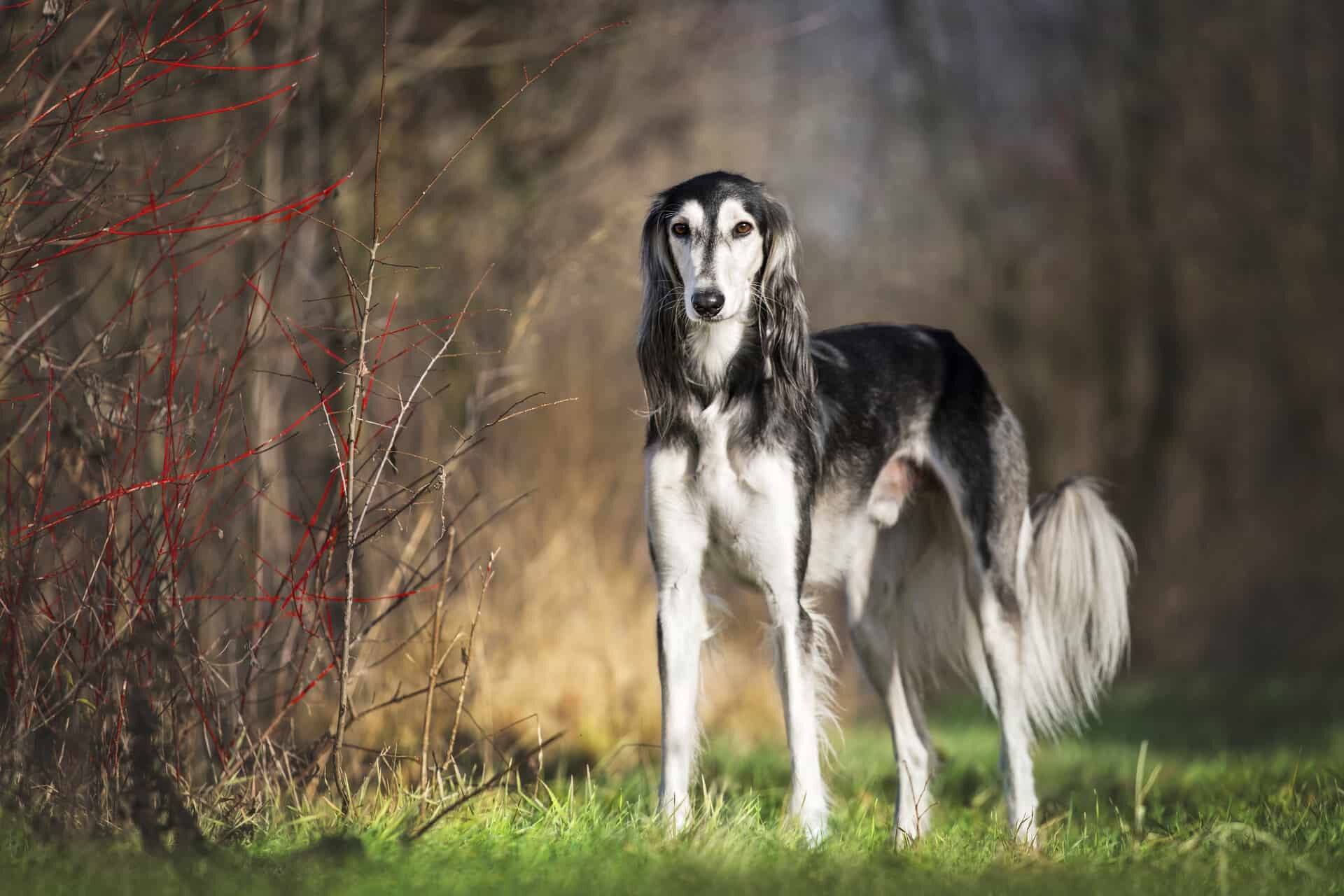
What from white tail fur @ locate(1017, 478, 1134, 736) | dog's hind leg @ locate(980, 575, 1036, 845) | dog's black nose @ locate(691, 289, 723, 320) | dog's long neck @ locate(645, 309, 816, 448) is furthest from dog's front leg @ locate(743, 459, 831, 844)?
white tail fur @ locate(1017, 478, 1134, 736)

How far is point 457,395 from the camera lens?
7625mm

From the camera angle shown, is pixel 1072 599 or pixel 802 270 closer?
pixel 802 270

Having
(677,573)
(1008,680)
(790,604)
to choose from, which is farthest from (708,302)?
(1008,680)

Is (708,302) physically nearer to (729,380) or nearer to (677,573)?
(729,380)

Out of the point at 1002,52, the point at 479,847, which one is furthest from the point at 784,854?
the point at 1002,52

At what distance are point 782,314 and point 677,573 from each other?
0.83 meters

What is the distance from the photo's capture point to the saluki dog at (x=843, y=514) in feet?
13.2

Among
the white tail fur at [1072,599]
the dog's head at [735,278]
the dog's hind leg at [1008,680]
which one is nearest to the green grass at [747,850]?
the dog's hind leg at [1008,680]

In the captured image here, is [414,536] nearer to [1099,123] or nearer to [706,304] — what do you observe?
[706,304]

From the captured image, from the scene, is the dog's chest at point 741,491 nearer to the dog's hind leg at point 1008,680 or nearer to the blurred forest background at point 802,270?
the blurred forest background at point 802,270

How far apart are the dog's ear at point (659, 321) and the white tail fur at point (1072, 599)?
172 cm

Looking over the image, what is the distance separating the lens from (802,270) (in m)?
4.39

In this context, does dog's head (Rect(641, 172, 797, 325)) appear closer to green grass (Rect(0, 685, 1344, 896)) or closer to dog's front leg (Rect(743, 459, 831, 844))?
dog's front leg (Rect(743, 459, 831, 844))

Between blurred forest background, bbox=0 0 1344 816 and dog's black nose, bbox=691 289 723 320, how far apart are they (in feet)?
1.16
